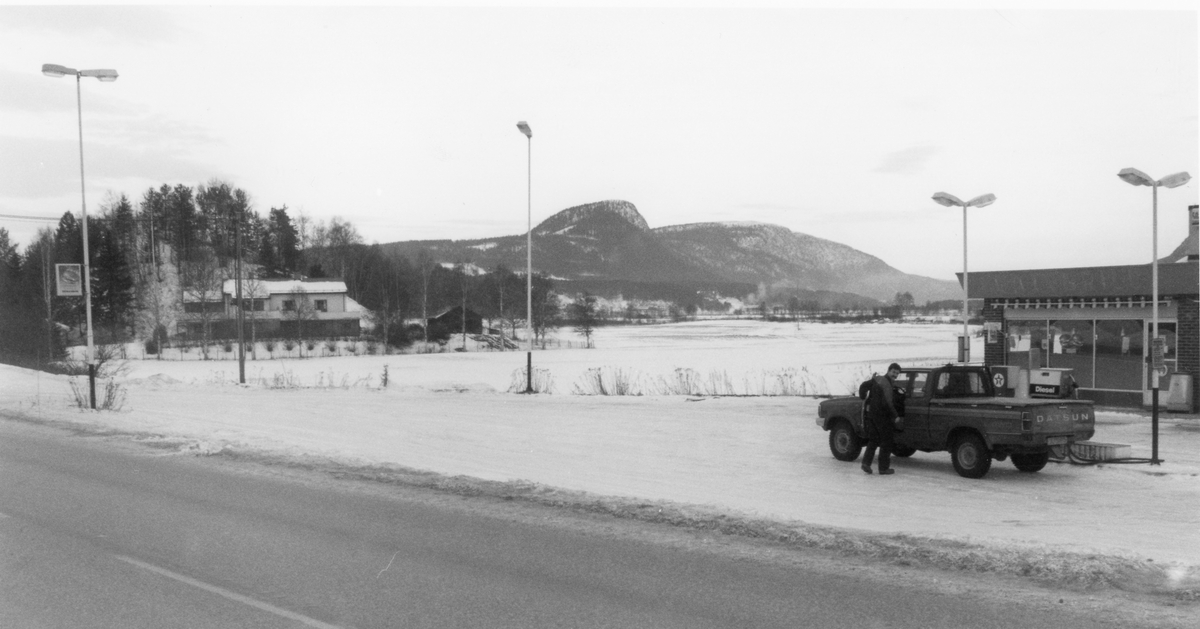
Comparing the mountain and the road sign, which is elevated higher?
the mountain

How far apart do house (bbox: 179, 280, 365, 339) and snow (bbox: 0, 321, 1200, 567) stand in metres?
44.5

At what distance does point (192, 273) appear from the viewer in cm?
9231

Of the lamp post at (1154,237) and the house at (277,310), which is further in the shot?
the house at (277,310)

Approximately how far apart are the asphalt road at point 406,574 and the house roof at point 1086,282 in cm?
2038

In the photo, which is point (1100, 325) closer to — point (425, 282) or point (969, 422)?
point (969, 422)

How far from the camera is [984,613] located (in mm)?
6441

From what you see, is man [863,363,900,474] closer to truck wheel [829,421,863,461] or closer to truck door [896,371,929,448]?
truck door [896,371,929,448]

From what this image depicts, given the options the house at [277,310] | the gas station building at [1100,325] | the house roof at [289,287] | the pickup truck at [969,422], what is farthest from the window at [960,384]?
the house roof at [289,287]

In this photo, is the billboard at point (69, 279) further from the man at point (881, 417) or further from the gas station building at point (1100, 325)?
the gas station building at point (1100, 325)

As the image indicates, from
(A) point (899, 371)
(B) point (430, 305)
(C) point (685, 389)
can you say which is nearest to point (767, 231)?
(B) point (430, 305)

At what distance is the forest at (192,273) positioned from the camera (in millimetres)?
63531

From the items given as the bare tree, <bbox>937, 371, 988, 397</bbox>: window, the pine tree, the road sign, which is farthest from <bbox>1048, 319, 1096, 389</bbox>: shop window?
the pine tree

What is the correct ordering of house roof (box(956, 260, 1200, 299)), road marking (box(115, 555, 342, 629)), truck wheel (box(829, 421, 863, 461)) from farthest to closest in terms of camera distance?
house roof (box(956, 260, 1200, 299)), truck wheel (box(829, 421, 863, 461)), road marking (box(115, 555, 342, 629))

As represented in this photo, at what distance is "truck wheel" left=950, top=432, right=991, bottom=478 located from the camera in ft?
42.1
